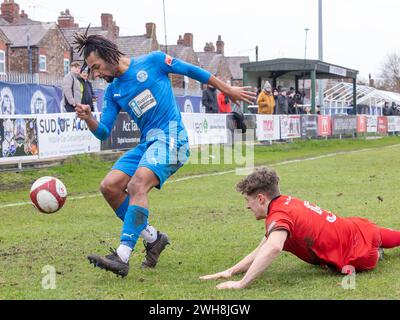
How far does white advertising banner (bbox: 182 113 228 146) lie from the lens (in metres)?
22.5

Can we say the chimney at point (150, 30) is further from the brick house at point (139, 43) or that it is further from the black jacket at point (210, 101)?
the black jacket at point (210, 101)

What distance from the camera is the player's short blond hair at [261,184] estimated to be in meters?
6.14

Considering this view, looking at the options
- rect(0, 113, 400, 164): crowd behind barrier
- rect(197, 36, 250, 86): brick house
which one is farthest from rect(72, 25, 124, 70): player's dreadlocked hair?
rect(197, 36, 250, 86): brick house

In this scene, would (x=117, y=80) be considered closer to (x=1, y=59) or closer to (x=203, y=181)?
(x=203, y=181)

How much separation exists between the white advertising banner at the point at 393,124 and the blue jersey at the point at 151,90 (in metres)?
40.5

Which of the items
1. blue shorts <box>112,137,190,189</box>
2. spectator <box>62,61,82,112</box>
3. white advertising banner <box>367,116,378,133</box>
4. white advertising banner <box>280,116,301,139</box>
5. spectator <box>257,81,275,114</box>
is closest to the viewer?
blue shorts <box>112,137,190,189</box>

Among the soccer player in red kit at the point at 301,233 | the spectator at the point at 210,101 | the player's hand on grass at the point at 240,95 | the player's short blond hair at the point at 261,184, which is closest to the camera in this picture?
the soccer player in red kit at the point at 301,233

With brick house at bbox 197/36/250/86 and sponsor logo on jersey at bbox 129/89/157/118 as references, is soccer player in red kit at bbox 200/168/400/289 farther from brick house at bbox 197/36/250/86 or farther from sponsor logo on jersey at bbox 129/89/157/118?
brick house at bbox 197/36/250/86

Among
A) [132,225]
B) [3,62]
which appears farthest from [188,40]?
[132,225]

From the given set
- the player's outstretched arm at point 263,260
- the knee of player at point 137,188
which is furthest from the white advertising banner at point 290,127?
the player's outstretched arm at point 263,260

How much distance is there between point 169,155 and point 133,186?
0.49m
